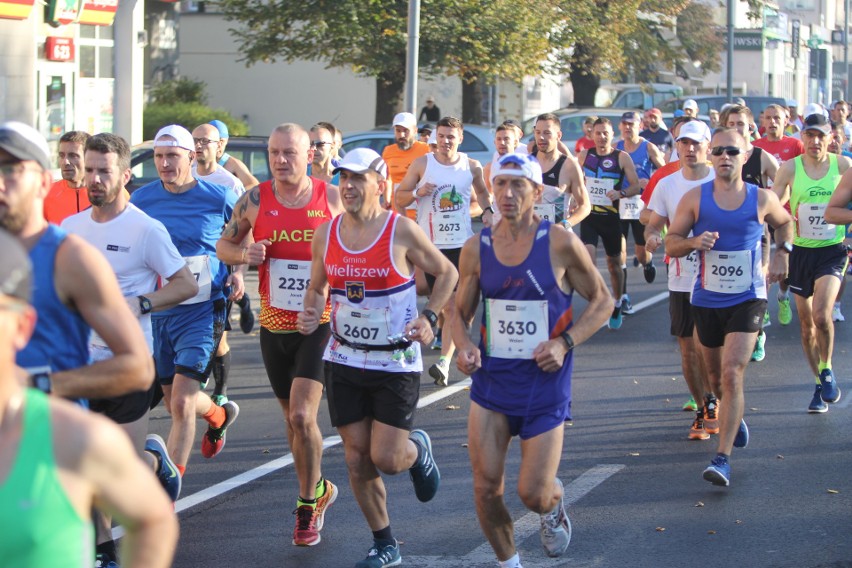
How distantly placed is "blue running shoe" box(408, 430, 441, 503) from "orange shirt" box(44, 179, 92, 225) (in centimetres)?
260

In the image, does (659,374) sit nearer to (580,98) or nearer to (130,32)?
(130,32)

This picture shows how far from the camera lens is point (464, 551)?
631 cm

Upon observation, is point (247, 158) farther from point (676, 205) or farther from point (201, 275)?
point (201, 275)

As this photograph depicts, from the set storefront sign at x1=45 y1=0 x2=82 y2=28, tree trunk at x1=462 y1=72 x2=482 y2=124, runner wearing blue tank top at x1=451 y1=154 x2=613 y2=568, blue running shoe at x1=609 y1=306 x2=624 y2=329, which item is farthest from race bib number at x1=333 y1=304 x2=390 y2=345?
tree trunk at x1=462 y1=72 x2=482 y2=124

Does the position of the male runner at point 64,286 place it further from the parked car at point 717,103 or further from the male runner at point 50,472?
the parked car at point 717,103

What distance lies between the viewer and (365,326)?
6.11 metres

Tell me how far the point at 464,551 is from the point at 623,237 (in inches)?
318

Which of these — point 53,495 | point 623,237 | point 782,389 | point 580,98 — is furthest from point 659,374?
point 580,98

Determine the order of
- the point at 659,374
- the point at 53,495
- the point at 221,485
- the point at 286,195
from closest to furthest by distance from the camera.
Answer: the point at 53,495
the point at 286,195
the point at 221,485
the point at 659,374

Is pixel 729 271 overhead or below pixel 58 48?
below

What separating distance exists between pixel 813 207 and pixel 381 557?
5.36 meters

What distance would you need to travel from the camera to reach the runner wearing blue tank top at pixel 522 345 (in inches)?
221

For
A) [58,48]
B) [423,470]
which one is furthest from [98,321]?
[58,48]

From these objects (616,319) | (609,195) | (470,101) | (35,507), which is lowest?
(616,319)
